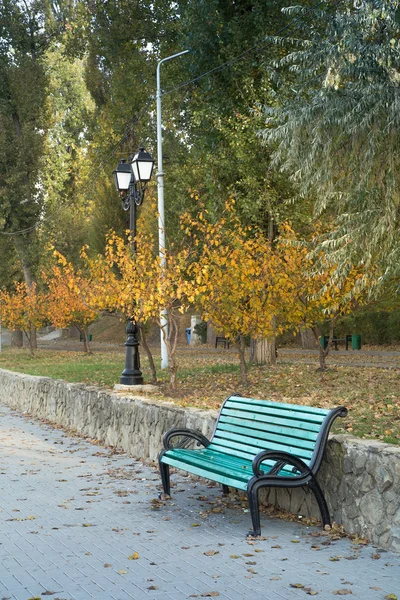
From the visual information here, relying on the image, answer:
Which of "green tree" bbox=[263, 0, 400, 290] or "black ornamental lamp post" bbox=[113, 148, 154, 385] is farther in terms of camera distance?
"green tree" bbox=[263, 0, 400, 290]

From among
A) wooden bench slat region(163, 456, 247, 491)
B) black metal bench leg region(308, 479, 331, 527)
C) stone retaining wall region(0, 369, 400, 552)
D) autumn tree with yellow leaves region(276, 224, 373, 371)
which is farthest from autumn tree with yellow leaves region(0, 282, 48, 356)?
black metal bench leg region(308, 479, 331, 527)

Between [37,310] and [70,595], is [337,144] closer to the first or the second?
[70,595]

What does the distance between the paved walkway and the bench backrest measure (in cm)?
54

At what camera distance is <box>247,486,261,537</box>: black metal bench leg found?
638 centimetres

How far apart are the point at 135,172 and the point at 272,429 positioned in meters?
7.91

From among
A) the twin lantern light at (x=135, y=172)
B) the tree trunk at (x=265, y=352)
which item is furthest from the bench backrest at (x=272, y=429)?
the tree trunk at (x=265, y=352)

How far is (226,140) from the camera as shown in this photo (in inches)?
797

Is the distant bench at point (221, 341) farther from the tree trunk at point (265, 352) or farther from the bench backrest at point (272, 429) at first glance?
the bench backrest at point (272, 429)

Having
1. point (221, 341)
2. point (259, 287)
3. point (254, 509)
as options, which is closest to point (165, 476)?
point (254, 509)

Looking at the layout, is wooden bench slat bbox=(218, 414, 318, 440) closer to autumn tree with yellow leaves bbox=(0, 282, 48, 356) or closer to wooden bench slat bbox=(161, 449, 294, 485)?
wooden bench slat bbox=(161, 449, 294, 485)

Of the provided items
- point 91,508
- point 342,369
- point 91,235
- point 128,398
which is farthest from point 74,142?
point 91,508

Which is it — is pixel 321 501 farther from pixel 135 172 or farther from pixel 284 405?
pixel 135 172

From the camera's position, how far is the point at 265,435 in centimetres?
745

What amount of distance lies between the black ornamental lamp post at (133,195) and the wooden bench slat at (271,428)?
5871 millimetres
